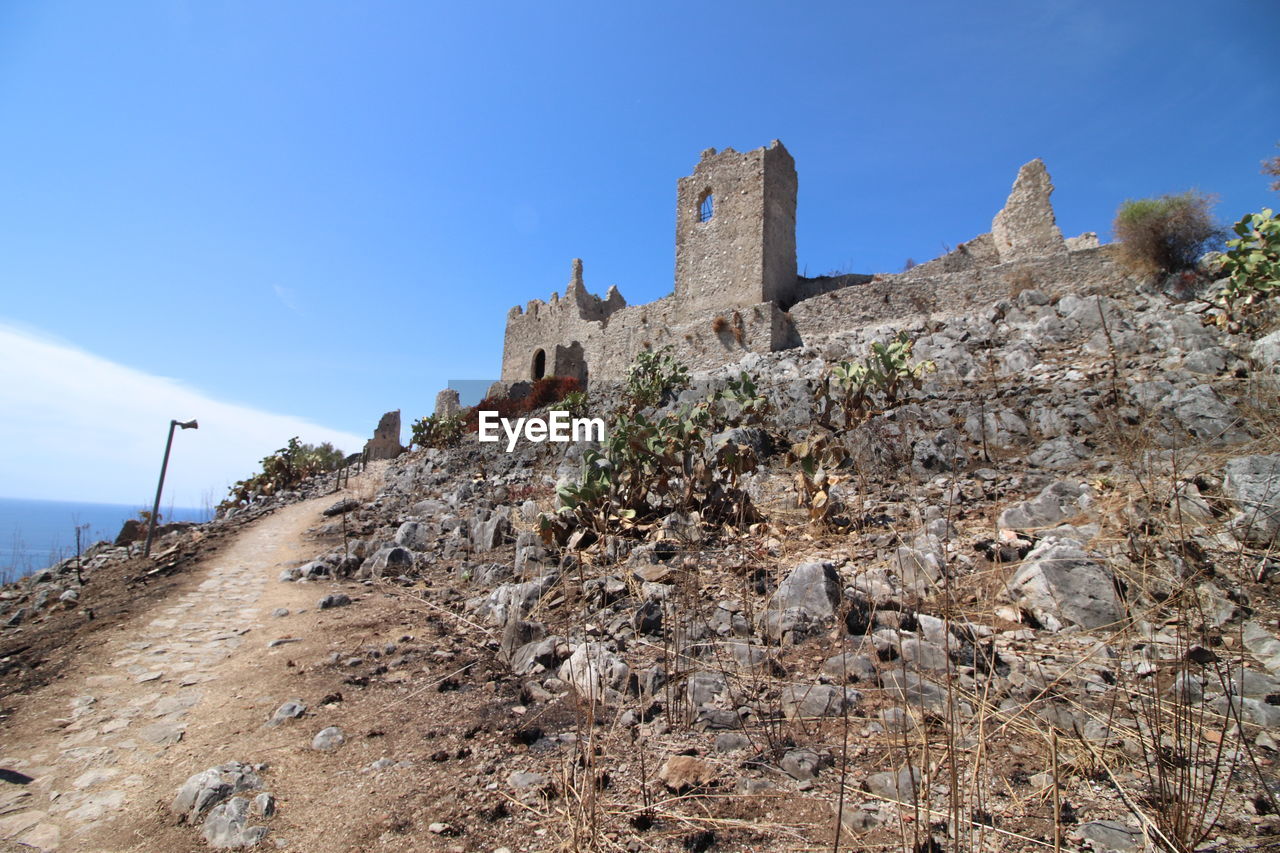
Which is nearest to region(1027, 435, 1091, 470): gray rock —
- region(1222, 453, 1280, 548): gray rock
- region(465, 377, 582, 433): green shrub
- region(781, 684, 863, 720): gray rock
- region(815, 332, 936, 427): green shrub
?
region(1222, 453, 1280, 548): gray rock

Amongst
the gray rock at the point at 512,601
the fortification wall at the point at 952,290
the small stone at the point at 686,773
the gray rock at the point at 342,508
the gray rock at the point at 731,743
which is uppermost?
the fortification wall at the point at 952,290

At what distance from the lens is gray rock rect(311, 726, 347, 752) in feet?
9.27

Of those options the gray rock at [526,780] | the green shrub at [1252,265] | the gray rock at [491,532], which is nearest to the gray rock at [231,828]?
the gray rock at [526,780]

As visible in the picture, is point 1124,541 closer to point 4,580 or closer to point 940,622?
point 940,622

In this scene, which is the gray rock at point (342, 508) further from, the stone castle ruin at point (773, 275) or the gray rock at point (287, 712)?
the stone castle ruin at point (773, 275)

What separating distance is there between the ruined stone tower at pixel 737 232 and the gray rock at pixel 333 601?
46.9ft

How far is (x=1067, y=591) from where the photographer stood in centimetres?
325

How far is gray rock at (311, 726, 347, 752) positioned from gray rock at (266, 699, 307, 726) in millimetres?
307

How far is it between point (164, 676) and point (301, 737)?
1989 millimetres

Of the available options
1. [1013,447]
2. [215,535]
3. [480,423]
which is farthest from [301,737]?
[480,423]

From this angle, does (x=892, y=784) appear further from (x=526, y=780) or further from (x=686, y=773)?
(x=526, y=780)

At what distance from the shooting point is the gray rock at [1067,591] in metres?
3.15

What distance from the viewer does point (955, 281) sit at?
45.9 ft

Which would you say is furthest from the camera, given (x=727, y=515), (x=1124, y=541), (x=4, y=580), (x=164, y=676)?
(x=4, y=580)
